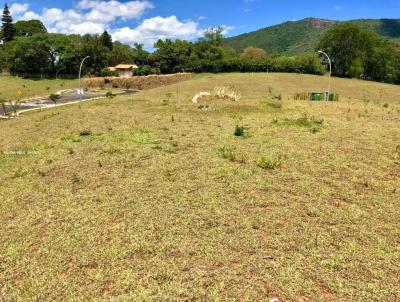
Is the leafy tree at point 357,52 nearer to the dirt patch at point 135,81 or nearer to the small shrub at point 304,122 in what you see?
the dirt patch at point 135,81

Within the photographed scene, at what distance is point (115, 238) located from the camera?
7160 mm

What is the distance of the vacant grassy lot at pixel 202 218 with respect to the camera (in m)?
5.76

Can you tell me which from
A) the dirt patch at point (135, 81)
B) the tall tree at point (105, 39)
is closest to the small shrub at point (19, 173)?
the dirt patch at point (135, 81)

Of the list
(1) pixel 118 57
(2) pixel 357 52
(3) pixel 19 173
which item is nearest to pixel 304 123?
(3) pixel 19 173

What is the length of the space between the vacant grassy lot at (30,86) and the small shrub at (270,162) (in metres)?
60.4

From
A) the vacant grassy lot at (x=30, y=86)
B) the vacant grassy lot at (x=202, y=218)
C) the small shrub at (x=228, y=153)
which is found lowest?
the vacant grassy lot at (x=202, y=218)

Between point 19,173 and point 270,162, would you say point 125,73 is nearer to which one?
point 19,173

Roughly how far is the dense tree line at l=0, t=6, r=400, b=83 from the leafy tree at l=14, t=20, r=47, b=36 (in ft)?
109

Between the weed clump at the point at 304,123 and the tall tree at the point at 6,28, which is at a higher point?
the tall tree at the point at 6,28

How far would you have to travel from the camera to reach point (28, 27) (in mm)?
129375

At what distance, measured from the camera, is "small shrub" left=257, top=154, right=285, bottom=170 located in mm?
11164

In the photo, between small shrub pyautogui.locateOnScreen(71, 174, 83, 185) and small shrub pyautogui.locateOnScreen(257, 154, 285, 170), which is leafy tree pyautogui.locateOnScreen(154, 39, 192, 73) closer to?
small shrub pyautogui.locateOnScreen(257, 154, 285, 170)

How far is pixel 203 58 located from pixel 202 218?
81.3m

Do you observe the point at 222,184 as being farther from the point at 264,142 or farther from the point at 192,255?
the point at 264,142
